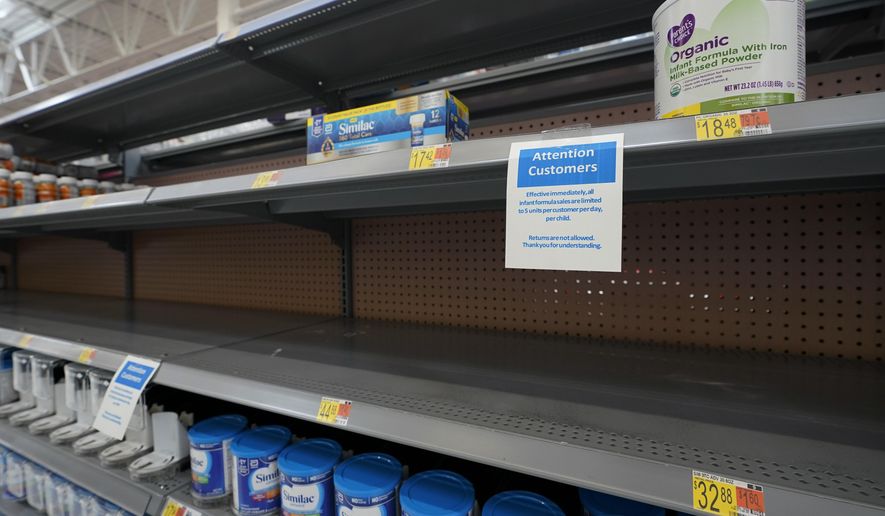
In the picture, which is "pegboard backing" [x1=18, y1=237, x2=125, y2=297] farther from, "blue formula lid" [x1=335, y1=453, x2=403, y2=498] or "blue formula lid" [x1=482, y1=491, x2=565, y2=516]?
"blue formula lid" [x1=482, y1=491, x2=565, y2=516]

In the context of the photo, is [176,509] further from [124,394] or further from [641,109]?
[641,109]

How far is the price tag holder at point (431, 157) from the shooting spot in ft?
2.10

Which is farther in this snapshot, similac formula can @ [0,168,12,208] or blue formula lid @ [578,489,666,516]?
similac formula can @ [0,168,12,208]

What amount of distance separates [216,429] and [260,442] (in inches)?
6.3

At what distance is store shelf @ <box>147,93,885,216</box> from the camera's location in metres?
0.44

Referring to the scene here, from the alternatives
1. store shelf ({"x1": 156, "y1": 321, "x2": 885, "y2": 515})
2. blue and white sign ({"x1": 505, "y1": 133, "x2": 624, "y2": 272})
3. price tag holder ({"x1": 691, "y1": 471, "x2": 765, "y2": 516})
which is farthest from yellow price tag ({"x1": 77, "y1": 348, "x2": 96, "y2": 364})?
price tag holder ({"x1": 691, "y1": 471, "x2": 765, "y2": 516})

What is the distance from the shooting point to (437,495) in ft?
2.21

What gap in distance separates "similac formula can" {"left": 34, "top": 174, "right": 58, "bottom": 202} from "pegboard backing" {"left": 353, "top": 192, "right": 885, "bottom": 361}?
1510 millimetres

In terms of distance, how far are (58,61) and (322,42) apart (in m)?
7.99

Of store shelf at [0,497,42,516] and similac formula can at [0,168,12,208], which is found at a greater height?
similac formula can at [0,168,12,208]

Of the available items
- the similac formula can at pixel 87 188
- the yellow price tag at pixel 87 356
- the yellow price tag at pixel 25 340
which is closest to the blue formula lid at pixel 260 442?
the yellow price tag at pixel 87 356

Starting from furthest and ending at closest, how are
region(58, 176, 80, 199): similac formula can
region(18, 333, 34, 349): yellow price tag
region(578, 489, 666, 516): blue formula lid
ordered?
region(58, 176, 80, 199): similac formula can
region(18, 333, 34, 349): yellow price tag
region(578, 489, 666, 516): blue formula lid

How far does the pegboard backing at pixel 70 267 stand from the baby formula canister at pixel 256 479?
79.0 inches

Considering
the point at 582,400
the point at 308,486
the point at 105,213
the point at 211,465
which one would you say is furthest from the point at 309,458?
the point at 105,213
